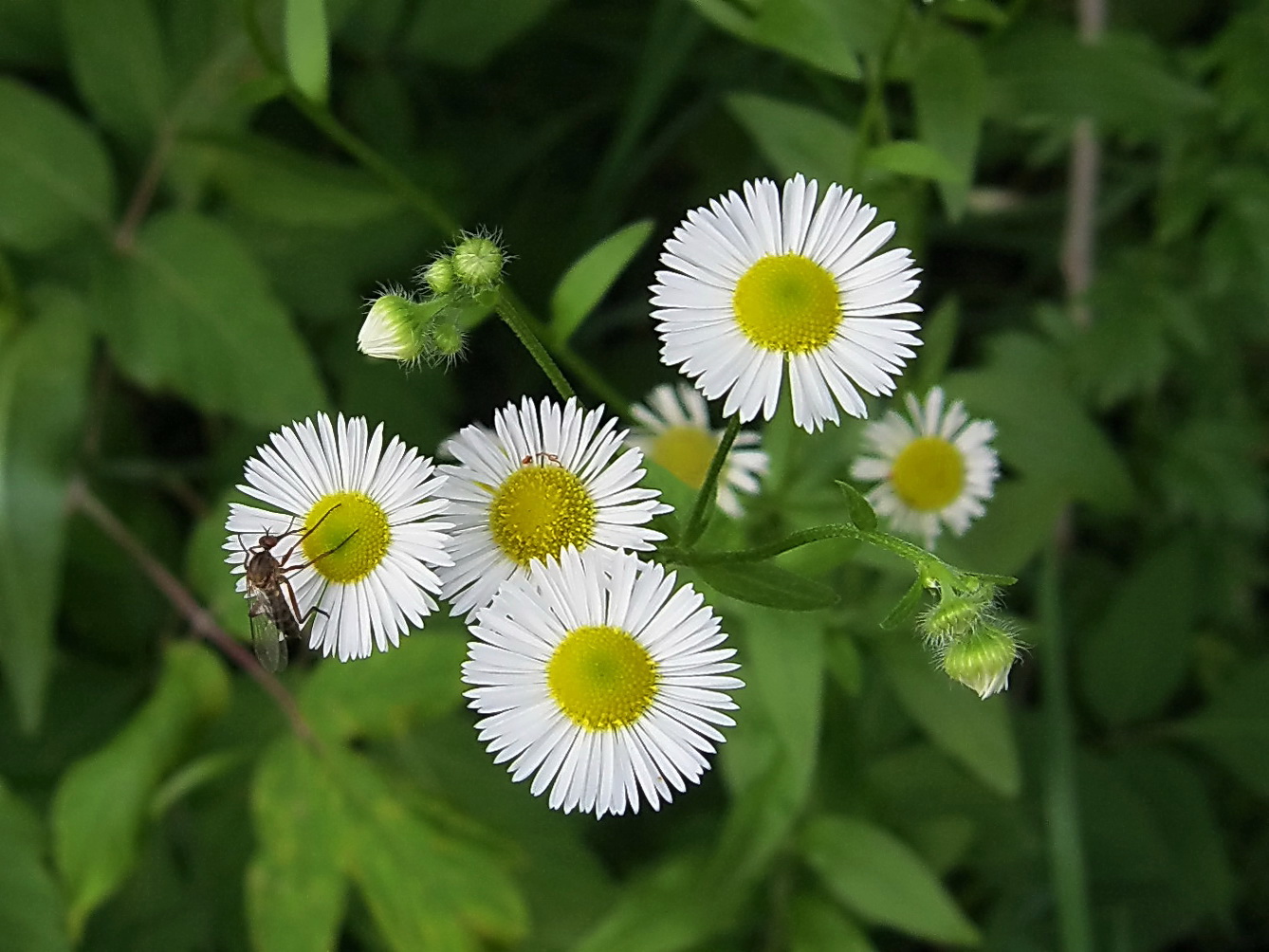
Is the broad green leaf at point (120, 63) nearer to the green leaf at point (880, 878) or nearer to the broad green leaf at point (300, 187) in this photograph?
the broad green leaf at point (300, 187)

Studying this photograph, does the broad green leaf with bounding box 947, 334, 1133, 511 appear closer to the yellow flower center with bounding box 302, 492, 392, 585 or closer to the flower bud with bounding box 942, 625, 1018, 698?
the flower bud with bounding box 942, 625, 1018, 698

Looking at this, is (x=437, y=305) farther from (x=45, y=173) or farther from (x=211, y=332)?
(x=45, y=173)

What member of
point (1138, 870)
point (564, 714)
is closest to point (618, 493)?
point (564, 714)

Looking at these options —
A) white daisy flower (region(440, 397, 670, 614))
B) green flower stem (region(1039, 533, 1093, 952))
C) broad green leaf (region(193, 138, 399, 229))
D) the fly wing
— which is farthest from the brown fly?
green flower stem (region(1039, 533, 1093, 952))

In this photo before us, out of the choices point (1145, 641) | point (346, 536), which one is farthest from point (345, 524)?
point (1145, 641)

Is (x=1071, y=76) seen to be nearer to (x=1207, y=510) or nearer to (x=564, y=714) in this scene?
(x=1207, y=510)

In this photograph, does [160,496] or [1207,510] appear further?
[160,496]
